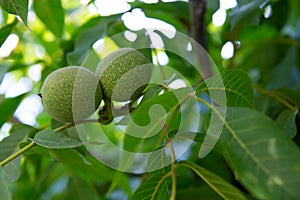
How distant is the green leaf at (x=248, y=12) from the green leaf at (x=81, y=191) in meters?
0.58

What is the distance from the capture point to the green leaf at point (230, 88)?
0.87m

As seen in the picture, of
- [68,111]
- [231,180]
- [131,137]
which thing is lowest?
[231,180]

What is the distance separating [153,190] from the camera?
0.87m

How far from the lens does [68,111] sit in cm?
93

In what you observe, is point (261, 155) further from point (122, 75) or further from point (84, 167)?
point (84, 167)

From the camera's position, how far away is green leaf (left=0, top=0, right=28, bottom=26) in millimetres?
899

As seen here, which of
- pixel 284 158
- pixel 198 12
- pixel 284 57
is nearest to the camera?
pixel 284 158

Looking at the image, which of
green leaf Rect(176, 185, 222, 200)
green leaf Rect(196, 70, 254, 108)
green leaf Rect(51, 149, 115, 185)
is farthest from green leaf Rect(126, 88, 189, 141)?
green leaf Rect(176, 185, 222, 200)

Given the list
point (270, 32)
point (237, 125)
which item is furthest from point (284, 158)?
point (270, 32)

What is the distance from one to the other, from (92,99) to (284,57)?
42.7 inches

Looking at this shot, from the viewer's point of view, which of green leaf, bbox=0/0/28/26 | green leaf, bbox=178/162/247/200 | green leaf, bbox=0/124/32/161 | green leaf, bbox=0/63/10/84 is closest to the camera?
green leaf, bbox=178/162/247/200

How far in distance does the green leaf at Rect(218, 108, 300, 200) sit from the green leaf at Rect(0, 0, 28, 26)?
1.41 ft

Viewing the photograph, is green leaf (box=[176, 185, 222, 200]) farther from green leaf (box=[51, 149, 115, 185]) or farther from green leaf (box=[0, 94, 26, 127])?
green leaf (box=[0, 94, 26, 127])

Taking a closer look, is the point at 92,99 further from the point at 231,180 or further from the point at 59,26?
the point at 231,180
